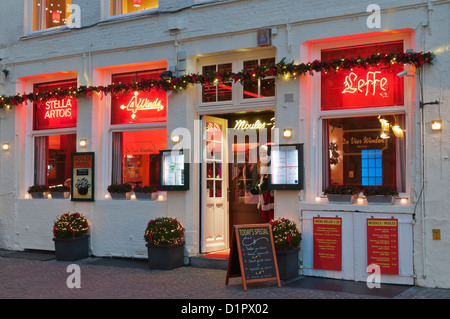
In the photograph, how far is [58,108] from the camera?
40.1 feet

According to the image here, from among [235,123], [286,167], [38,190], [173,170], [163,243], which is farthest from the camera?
[38,190]

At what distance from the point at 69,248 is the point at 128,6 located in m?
5.14

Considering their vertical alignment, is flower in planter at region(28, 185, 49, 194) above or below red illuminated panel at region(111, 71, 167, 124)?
below

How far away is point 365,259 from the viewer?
855cm

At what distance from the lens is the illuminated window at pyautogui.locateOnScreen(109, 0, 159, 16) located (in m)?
11.3

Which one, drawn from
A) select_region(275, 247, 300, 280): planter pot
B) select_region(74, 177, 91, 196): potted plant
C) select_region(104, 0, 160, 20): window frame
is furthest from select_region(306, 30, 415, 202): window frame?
select_region(74, 177, 91, 196): potted plant

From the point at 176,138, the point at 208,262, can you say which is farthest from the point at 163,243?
the point at 176,138

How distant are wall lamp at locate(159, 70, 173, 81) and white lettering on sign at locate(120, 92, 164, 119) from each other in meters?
0.80

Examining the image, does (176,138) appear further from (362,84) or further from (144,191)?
(362,84)

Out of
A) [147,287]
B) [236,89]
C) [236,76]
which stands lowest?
[147,287]

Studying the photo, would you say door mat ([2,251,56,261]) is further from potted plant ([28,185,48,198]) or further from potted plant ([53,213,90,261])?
potted plant ([28,185,48,198])

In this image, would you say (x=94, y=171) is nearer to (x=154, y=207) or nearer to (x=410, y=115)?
(x=154, y=207)

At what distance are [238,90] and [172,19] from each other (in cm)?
191

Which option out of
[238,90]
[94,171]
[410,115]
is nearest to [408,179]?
[410,115]
